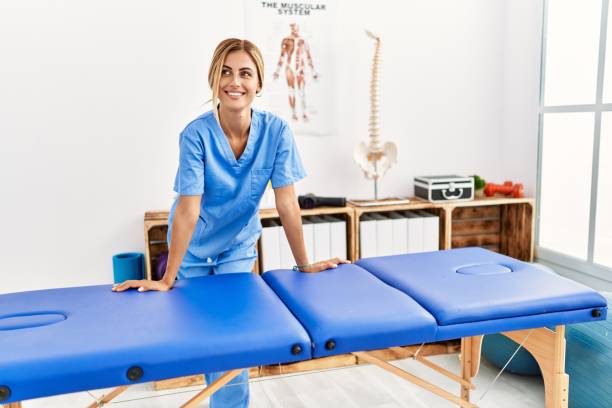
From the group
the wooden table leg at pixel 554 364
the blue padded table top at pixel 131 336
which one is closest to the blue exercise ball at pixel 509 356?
the wooden table leg at pixel 554 364

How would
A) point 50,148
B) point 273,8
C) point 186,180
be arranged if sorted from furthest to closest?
point 273,8, point 50,148, point 186,180

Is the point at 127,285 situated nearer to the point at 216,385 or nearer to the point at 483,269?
the point at 216,385

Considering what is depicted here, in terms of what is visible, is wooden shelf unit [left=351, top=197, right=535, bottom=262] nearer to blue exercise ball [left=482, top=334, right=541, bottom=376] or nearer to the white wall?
the white wall

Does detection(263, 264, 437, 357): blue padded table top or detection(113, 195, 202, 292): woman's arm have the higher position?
detection(113, 195, 202, 292): woman's arm

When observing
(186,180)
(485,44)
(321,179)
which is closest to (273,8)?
(321,179)

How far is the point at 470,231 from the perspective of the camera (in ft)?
10.5

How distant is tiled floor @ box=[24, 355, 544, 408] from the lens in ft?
7.64

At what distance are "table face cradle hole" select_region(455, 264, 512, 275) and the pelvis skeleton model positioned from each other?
1145 mm

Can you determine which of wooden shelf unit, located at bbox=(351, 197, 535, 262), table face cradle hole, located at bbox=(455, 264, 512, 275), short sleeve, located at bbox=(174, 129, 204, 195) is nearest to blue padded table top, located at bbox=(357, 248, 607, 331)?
table face cradle hole, located at bbox=(455, 264, 512, 275)

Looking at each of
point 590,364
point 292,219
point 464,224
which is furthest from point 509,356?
point 292,219

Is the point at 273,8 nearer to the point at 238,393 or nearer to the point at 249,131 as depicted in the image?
the point at 249,131

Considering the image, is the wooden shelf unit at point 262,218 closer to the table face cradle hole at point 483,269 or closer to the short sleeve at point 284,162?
the short sleeve at point 284,162

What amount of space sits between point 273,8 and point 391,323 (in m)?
1.91

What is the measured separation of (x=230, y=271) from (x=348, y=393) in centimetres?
84
